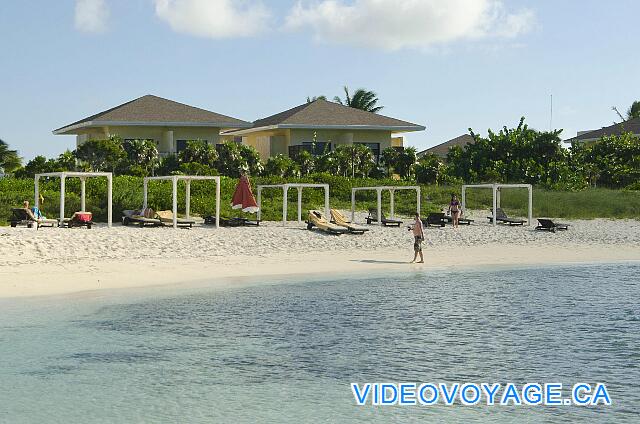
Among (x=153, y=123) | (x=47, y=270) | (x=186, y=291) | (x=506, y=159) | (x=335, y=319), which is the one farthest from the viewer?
(x=506, y=159)

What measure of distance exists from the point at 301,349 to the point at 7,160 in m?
35.2

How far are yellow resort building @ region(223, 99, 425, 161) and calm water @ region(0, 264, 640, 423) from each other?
30.6 m

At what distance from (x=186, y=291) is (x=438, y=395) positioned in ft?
33.8

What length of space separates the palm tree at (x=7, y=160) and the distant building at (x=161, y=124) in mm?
4689

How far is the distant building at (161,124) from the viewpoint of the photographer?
49.8 meters

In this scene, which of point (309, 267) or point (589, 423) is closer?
point (589, 423)

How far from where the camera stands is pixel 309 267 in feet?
85.6

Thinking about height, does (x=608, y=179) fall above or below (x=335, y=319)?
above

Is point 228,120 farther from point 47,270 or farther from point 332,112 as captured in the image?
point 47,270

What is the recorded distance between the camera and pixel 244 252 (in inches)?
1099

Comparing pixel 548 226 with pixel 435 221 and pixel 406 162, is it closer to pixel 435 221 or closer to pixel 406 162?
pixel 435 221

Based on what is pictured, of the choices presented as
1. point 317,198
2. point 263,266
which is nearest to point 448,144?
point 317,198

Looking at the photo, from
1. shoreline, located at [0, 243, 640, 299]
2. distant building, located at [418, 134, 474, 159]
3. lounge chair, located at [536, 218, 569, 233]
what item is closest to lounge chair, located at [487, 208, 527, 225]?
lounge chair, located at [536, 218, 569, 233]

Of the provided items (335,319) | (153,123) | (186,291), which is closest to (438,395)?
(335,319)
